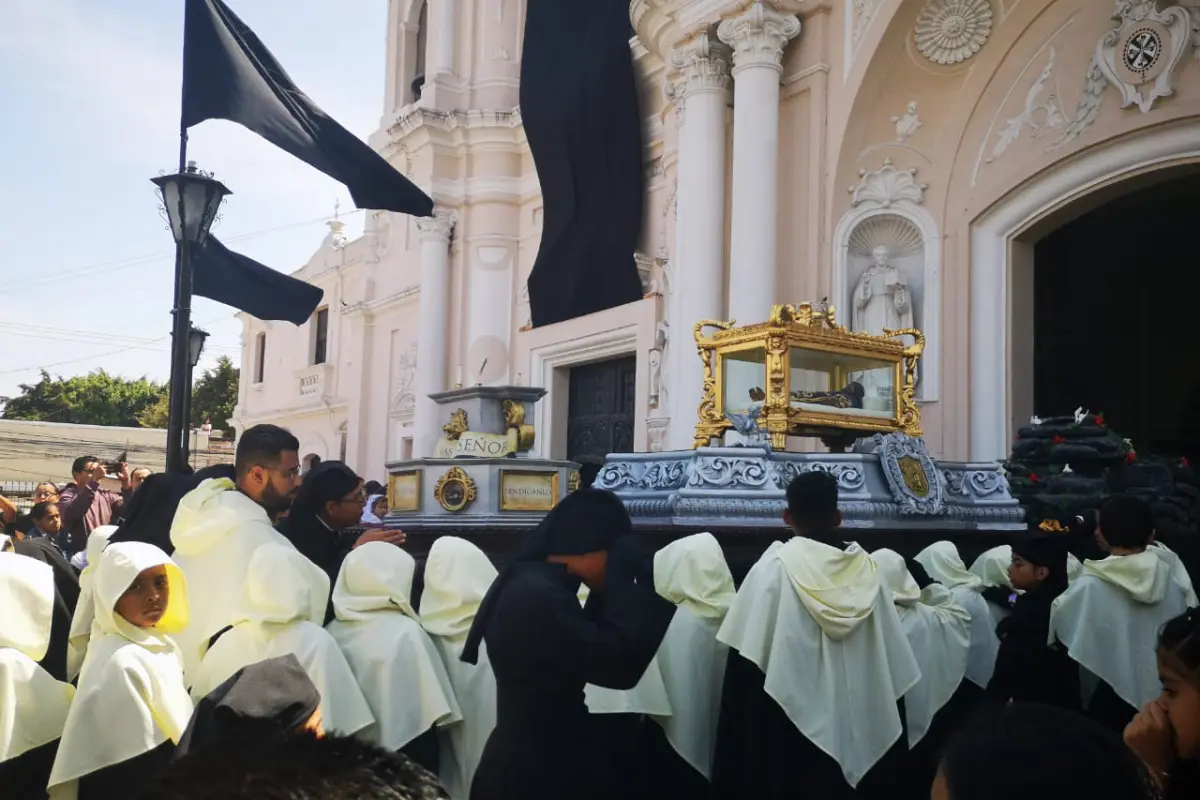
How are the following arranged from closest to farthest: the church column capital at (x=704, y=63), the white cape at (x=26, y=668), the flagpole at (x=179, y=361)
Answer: the white cape at (x=26, y=668)
the flagpole at (x=179, y=361)
the church column capital at (x=704, y=63)

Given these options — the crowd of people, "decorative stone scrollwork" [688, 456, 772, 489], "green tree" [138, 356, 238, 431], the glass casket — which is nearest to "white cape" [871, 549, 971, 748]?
the crowd of people

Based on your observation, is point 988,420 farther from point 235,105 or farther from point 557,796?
point 557,796

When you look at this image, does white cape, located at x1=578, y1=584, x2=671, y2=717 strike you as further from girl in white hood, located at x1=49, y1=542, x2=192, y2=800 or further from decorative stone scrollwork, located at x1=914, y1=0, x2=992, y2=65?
decorative stone scrollwork, located at x1=914, y1=0, x2=992, y2=65

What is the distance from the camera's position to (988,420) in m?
11.4

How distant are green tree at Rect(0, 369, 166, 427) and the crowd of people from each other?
50137mm

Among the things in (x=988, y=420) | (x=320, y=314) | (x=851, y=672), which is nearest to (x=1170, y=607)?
(x=851, y=672)

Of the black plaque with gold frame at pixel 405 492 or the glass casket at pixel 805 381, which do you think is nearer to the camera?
the black plaque with gold frame at pixel 405 492

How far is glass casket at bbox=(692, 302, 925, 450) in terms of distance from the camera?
28.7 ft

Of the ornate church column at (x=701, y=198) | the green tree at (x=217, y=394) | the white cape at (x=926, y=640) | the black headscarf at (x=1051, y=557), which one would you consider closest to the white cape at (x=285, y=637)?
the white cape at (x=926, y=640)

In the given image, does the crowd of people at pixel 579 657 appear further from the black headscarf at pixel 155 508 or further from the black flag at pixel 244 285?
the black flag at pixel 244 285

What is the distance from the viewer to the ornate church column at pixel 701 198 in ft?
42.4

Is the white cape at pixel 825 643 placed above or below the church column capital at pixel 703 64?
below

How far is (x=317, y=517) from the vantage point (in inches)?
192

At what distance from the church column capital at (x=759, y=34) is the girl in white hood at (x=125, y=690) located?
1027 centimetres
